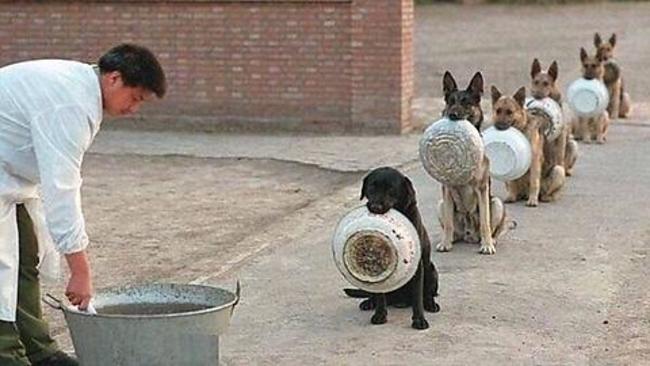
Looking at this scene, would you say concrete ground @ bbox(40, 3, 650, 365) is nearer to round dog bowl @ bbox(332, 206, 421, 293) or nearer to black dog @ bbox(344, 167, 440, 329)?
black dog @ bbox(344, 167, 440, 329)

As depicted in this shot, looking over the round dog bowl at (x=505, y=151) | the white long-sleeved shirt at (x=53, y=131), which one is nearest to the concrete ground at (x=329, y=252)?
the round dog bowl at (x=505, y=151)

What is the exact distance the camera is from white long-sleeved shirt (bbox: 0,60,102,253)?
5441mm

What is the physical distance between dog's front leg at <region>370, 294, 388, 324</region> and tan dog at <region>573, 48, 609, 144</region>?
814cm

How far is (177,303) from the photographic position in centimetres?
625

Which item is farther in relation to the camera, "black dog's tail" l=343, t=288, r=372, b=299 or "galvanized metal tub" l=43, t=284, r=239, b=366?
"black dog's tail" l=343, t=288, r=372, b=299

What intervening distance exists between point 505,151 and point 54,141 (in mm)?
5604

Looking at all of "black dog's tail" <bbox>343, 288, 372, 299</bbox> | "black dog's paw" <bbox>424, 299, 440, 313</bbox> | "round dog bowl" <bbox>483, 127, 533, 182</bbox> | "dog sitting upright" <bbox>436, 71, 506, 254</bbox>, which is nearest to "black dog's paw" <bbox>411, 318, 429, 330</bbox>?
"black dog's paw" <bbox>424, 299, 440, 313</bbox>

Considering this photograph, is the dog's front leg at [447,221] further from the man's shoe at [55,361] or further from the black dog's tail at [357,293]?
the man's shoe at [55,361]

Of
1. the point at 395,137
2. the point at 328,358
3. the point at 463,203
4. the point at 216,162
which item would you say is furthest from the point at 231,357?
the point at 395,137

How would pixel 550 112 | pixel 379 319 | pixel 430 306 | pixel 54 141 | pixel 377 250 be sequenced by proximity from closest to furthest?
pixel 54 141 < pixel 377 250 < pixel 379 319 < pixel 430 306 < pixel 550 112

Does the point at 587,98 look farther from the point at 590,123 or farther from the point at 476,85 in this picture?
the point at 476,85

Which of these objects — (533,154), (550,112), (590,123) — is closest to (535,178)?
(533,154)

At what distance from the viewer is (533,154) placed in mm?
10953

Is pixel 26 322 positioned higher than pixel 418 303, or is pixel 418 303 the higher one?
pixel 26 322
